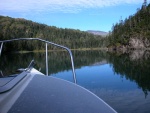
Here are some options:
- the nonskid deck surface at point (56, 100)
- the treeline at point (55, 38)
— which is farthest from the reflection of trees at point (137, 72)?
the treeline at point (55, 38)

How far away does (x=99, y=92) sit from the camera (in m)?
13.1

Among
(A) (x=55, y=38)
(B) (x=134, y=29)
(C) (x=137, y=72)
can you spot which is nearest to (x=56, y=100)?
(C) (x=137, y=72)

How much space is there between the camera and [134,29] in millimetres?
112125

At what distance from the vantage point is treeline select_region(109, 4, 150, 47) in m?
106

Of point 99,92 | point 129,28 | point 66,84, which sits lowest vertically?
point 99,92

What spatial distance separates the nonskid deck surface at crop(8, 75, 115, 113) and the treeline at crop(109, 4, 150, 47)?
4066 inches

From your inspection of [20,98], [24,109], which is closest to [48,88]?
[20,98]

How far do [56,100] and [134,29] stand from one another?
113396 mm

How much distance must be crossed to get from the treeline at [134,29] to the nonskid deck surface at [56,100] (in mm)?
103265

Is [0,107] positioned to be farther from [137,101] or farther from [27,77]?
[137,101]

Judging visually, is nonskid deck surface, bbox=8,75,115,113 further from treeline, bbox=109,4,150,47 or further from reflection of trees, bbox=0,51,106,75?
treeline, bbox=109,4,150,47

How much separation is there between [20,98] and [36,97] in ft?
0.57

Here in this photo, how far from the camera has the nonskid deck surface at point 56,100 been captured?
7.39 feet

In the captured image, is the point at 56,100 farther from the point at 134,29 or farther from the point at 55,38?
the point at 55,38
